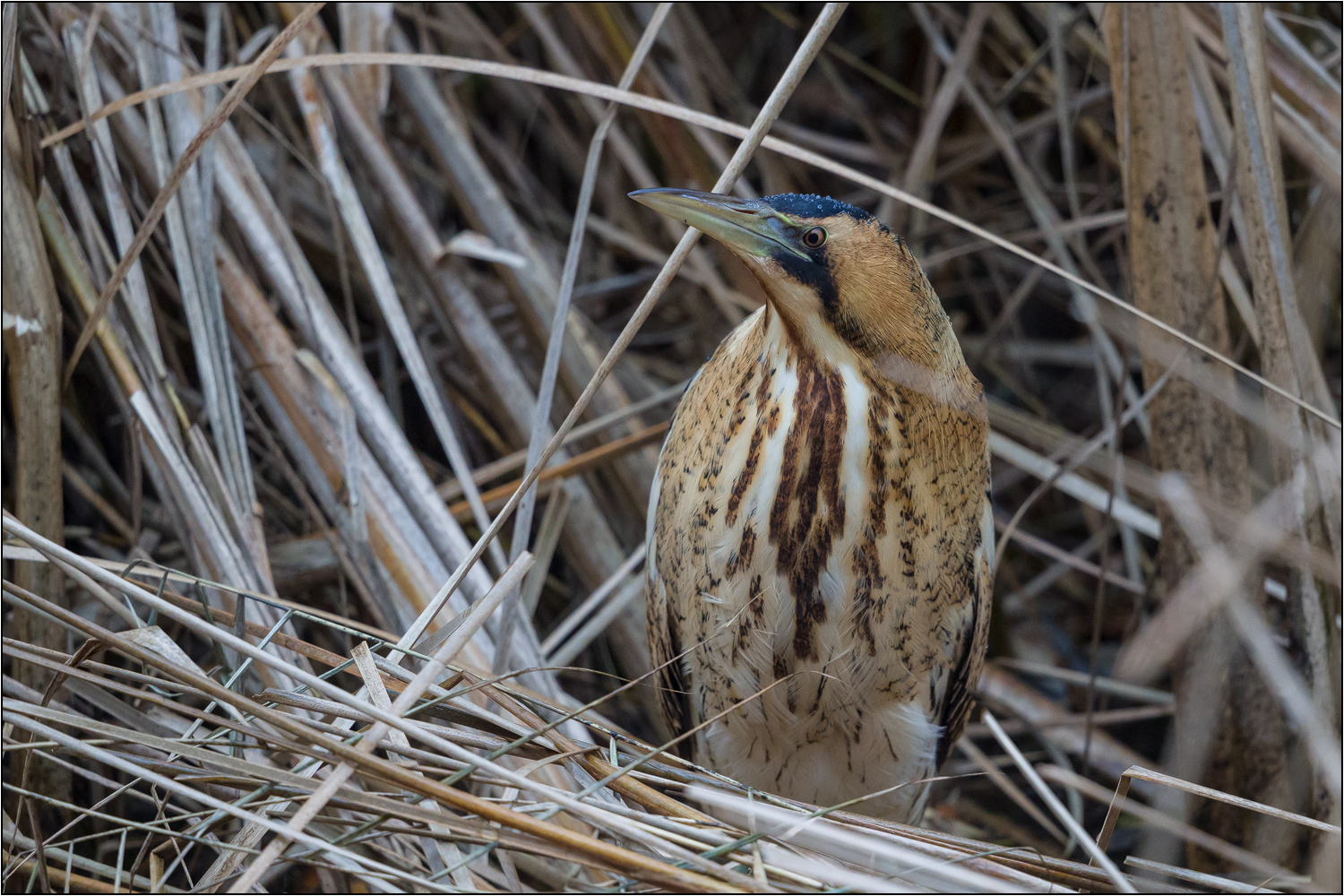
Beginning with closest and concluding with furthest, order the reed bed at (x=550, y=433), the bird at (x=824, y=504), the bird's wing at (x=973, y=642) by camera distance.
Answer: the reed bed at (x=550, y=433)
the bird at (x=824, y=504)
the bird's wing at (x=973, y=642)

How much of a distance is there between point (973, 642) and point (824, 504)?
334 mm

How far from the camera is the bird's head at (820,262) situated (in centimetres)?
98

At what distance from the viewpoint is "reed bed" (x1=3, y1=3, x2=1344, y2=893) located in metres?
0.89

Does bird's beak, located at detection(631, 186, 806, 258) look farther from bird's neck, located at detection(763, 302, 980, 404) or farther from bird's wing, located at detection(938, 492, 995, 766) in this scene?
bird's wing, located at detection(938, 492, 995, 766)

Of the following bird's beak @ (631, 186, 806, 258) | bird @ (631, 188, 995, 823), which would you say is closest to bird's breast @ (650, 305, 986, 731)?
bird @ (631, 188, 995, 823)

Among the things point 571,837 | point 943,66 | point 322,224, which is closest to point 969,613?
point 571,837

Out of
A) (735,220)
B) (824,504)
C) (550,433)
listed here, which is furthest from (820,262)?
(550,433)

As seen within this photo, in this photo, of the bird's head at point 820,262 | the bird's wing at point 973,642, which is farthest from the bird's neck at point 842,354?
the bird's wing at point 973,642

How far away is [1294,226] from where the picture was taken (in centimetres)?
161

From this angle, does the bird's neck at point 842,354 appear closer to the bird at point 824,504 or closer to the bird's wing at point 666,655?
the bird at point 824,504

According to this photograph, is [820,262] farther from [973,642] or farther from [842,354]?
[973,642]

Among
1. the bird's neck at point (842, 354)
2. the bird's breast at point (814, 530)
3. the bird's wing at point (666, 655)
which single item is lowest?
the bird's wing at point (666, 655)

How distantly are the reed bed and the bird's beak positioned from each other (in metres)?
0.05

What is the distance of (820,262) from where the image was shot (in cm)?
99
